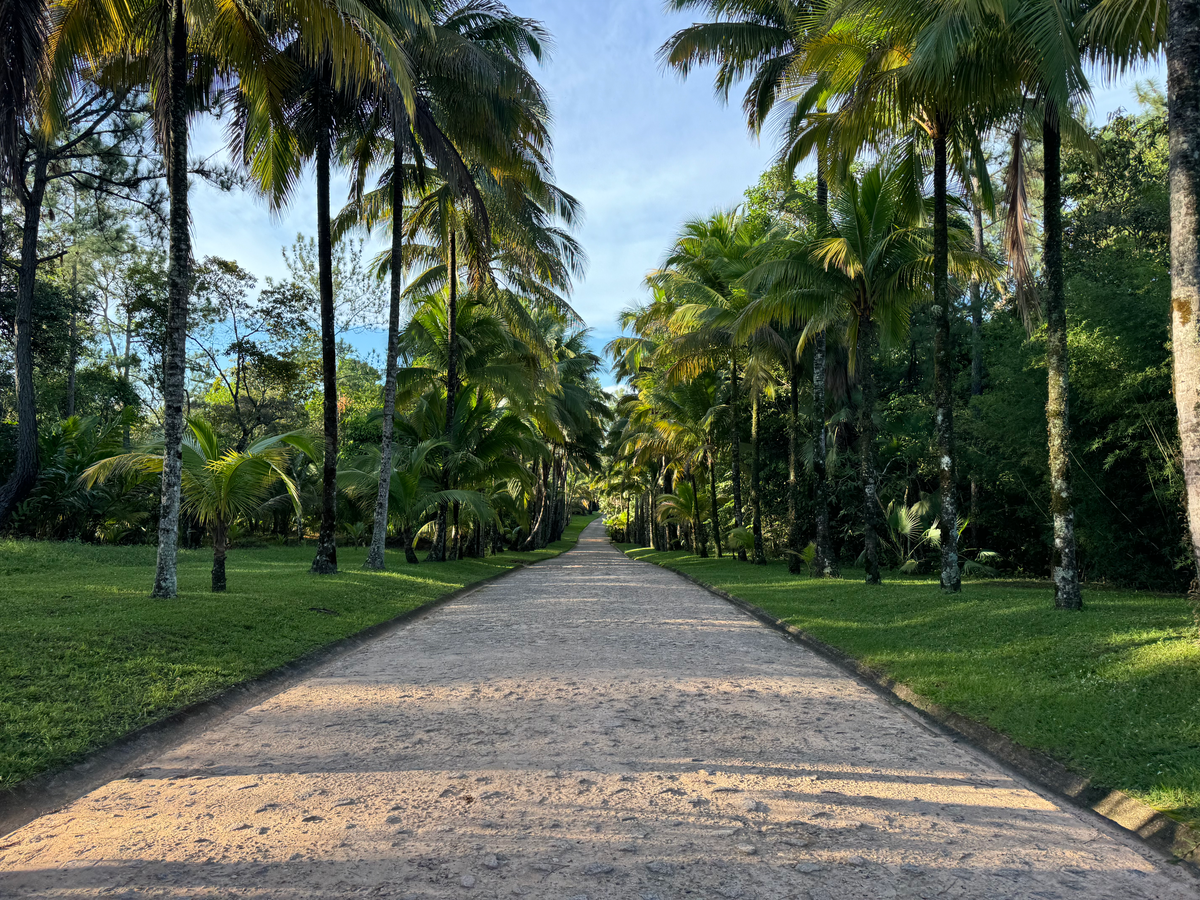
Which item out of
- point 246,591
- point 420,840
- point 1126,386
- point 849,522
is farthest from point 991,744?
point 849,522

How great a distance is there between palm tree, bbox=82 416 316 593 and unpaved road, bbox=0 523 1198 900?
16.1 ft

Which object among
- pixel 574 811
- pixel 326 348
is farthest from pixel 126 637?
pixel 326 348

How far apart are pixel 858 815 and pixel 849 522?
21.7m

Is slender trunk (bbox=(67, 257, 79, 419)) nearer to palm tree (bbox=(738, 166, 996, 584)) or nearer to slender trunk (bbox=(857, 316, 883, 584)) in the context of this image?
palm tree (bbox=(738, 166, 996, 584))

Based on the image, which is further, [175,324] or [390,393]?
[390,393]

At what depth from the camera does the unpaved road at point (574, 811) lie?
9.75 feet

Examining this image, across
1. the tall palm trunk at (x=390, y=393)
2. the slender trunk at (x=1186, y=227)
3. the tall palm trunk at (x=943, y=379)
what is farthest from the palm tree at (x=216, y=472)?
the tall palm trunk at (x=943, y=379)

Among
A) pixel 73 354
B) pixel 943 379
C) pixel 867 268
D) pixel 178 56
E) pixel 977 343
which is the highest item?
pixel 178 56

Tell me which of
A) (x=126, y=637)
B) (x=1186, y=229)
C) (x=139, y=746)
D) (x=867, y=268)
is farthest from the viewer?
(x=867, y=268)

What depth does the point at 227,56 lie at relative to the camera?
10734 millimetres

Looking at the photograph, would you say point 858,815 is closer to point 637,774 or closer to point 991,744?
point 637,774

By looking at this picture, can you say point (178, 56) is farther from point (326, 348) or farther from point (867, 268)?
point (867, 268)

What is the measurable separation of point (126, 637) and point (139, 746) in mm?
2351

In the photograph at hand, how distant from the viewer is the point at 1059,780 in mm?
4297
